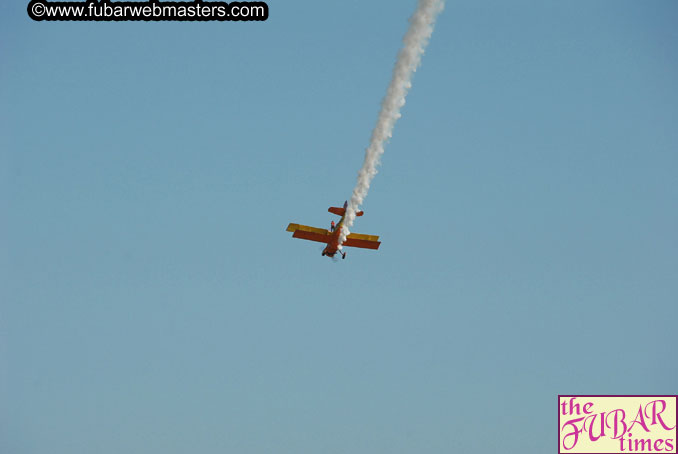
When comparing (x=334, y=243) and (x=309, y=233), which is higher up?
(x=309, y=233)

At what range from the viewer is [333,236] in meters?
72.1

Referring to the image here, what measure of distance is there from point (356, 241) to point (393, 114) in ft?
37.9

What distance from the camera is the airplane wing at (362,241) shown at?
243 feet

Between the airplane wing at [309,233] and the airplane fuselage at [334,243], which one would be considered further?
the airplane wing at [309,233]

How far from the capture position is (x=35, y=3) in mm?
70375

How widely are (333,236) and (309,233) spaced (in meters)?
1.75

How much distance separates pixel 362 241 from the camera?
2926 inches

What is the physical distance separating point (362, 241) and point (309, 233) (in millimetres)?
3531

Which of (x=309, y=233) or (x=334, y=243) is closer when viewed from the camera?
(x=334, y=243)

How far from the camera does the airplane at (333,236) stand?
72125 mm

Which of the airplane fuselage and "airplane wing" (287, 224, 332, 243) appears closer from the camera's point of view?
the airplane fuselage

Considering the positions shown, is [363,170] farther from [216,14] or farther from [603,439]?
[603,439]

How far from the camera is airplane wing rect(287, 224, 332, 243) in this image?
72.8 metres

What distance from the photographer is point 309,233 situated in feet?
240
